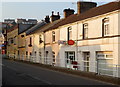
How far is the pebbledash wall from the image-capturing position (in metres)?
18.5

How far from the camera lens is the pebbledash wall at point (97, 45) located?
18.5 metres

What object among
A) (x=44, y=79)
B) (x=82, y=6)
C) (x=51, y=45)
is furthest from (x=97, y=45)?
(x=51, y=45)

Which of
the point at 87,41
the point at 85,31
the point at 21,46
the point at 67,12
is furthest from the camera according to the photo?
the point at 21,46

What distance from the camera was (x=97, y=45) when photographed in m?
21.1

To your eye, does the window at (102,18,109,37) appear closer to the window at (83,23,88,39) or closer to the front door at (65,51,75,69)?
the window at (83,23,88,39)

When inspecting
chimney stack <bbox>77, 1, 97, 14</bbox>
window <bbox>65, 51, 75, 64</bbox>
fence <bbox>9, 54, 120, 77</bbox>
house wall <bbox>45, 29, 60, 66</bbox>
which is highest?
chimney stack <bbox>77, 1, 97, 14</bbox>

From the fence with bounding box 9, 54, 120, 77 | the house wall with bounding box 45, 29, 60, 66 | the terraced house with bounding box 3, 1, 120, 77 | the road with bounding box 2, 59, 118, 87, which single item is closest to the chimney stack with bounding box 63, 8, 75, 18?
the terraced house with bounding box 3, 1, 120, 77

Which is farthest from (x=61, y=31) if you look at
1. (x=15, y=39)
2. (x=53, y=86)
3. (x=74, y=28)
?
(x=15, y=39)

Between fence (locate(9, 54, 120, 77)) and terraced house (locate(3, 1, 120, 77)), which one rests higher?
terraced house (locate(3, 1, 120, 77))

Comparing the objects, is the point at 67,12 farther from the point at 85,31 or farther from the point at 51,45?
the point at 85,31

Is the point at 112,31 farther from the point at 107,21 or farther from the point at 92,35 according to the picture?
the point at 92,35

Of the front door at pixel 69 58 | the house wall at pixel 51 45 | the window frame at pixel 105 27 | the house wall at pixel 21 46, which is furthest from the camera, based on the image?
the house wall at pixel 21 46

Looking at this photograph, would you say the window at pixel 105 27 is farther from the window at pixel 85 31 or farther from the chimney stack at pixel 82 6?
the chimney stack at pixel 82 6

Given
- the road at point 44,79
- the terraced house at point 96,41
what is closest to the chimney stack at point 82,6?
the terraced house at point 96,41
